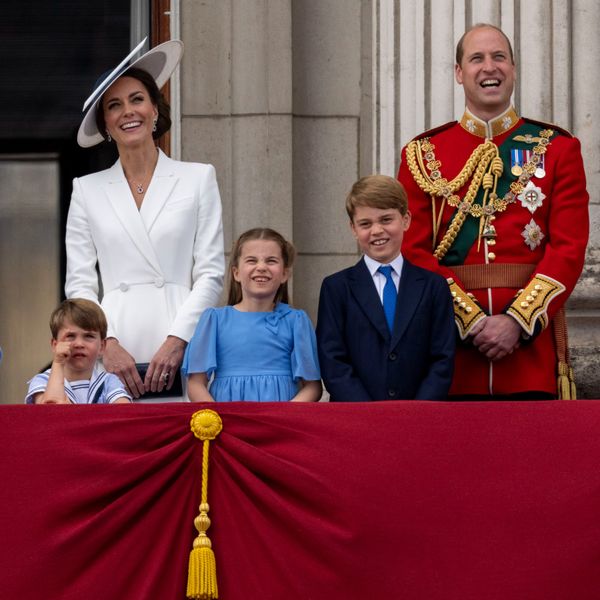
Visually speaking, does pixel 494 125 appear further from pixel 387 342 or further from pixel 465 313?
pixel 387 342

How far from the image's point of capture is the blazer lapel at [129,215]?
18.5 feet

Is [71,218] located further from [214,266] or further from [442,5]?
[442,5]

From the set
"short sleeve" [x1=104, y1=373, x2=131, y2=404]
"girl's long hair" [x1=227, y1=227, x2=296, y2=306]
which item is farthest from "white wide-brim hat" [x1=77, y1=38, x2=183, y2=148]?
"short sleeve" [x1=104, y1=373, x2=131, y2=404]

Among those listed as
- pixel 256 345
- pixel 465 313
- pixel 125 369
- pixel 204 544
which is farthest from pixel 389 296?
pixel 204 544

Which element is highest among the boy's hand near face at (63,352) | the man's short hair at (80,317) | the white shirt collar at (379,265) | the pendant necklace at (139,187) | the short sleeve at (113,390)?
the pendant necklace at (139,187)

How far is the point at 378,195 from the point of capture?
529 centimetres

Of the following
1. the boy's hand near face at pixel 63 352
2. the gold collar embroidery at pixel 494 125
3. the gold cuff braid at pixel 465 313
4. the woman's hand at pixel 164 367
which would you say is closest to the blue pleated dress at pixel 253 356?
the woman's hand at pixel 164 367

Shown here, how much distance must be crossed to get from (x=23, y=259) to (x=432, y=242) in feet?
9.62

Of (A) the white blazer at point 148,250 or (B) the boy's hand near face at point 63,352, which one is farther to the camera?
(A) the white blazer at point 148,250

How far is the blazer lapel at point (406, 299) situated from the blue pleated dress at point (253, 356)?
27 centimetres

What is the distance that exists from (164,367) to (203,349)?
199 millimetres

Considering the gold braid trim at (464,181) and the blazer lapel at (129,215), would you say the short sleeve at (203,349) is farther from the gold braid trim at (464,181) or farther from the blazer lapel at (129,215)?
the gold braid trim at (464,181)

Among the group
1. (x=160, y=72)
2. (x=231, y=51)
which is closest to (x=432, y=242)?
(x=160, y=72)

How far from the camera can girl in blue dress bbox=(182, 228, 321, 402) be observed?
524 cm
